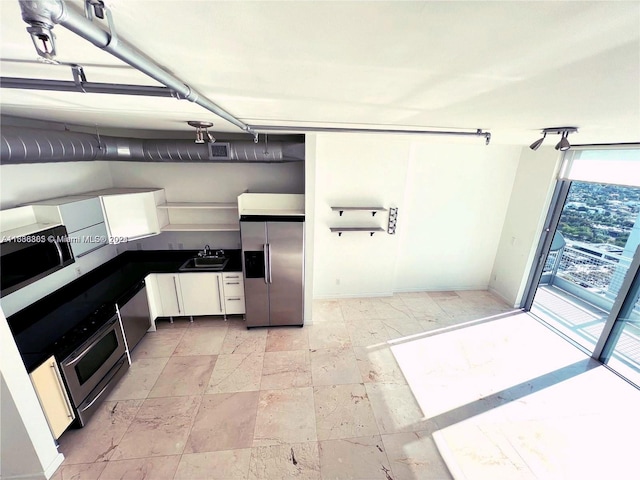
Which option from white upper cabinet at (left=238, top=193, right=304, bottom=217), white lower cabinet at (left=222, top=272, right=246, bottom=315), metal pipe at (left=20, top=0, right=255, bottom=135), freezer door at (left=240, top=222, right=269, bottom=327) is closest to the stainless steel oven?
white lower cabinet at (left=222, top=272, right=246, bottom=315)

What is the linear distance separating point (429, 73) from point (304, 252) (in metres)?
2.76

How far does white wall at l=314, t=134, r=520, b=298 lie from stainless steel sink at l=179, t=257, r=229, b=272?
5.03 feet

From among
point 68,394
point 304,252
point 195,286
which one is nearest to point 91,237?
point 195,286

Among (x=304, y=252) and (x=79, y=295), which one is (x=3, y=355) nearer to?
(x=79, y=295)

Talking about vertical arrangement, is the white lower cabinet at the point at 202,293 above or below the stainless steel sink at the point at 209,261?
below

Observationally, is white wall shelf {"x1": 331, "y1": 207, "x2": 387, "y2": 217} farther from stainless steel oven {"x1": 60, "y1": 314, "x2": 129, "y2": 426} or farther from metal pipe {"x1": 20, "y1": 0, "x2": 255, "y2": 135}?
metal pipe {"x1": 20, "y1": 0, "x2": 255, "y2": 135}

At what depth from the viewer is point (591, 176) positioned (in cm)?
326

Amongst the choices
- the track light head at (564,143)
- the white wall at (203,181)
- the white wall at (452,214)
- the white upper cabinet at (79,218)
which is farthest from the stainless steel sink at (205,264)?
the track light head at (564,143)

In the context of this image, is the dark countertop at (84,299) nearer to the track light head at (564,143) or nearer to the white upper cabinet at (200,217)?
the white upper cabinet at (200,217)

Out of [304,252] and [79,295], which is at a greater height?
[304,252]

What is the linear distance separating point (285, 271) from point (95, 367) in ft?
7.02

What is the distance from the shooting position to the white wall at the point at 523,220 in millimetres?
3804

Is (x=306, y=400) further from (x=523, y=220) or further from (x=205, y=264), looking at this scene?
(x=523, y=220)

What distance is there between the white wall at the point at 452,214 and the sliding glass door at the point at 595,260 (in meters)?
0.82
